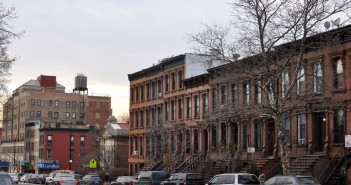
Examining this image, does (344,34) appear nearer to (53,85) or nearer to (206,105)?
(206,105)

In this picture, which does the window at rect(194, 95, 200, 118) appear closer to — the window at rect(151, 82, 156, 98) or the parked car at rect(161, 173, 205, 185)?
the window at rect(151, 82, 156, 98)

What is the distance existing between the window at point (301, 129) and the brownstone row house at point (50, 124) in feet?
232

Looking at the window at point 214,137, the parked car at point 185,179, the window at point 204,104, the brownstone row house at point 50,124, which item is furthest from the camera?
the brownstone row house at point 50,124

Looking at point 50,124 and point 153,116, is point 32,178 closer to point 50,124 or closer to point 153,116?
point 153,116

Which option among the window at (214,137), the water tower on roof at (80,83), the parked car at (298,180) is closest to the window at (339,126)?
the parked car at (298,180)

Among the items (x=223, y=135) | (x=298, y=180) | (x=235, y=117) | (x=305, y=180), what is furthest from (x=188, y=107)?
(x=298, y=180)

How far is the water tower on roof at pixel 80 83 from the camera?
150875 millimetres

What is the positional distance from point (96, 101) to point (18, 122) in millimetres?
18692

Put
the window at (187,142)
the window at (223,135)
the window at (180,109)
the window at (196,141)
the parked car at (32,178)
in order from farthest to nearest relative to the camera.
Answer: the parked car at (32,178), the window at (180,109), the window at (187,142), the window at (196,141), the window at (223,135)

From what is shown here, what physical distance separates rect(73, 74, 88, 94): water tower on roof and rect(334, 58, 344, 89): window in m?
116

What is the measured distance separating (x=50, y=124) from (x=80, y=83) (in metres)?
36.7

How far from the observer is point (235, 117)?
42.8 m

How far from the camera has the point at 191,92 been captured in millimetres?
59250

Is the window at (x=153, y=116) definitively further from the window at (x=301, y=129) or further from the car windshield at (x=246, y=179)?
the car windshield at (x=246, y=179)
